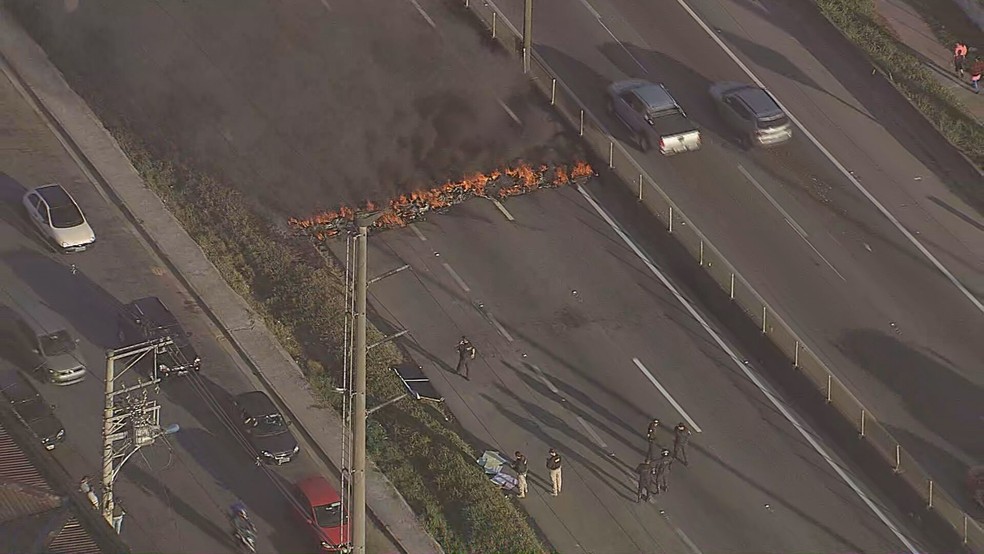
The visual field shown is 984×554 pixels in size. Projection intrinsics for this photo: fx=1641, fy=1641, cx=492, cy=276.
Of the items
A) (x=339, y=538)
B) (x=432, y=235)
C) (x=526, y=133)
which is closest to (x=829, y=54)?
(x=526, y=133)

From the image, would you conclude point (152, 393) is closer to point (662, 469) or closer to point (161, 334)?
point (161, 334)

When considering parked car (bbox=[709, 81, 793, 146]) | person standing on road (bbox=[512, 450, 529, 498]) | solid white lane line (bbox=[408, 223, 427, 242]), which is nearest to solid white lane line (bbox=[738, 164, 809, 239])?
parked car (bbox=[709, 81, 793, 146])

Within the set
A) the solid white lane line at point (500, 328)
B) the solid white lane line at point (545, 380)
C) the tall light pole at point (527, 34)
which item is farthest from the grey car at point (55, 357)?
the tall light pole at point (527, 34)

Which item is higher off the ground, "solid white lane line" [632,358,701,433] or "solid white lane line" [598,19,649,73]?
"solid white lane line" [598,19,649,73]

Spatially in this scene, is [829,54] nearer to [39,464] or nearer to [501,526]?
[501,526]

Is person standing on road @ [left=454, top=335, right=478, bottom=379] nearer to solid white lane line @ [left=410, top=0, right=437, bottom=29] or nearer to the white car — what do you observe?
the white car

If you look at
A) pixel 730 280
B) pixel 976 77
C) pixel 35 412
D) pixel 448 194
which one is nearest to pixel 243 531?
pixel 35 412
